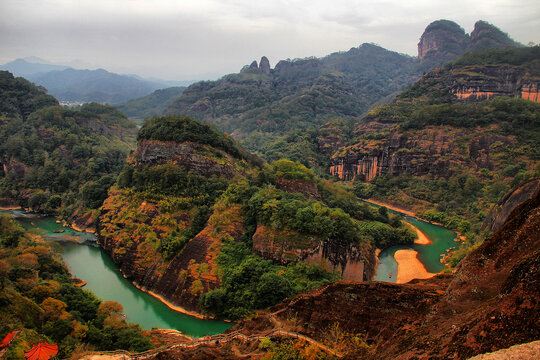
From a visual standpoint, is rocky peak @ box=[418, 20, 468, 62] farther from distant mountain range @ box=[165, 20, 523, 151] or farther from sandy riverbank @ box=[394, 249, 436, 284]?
sandy riverbank @ box=[394, 249, 436, 284]

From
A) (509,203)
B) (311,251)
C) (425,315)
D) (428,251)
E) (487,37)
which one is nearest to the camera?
(425,315)

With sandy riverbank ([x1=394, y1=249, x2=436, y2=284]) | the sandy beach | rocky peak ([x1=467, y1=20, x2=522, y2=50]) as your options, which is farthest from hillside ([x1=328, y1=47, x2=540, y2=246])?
rocky peak ([x1=467, y1=20, x2=522, y2=50])

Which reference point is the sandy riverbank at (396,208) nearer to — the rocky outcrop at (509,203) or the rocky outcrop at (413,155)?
the rocky outcrop at (413,155)

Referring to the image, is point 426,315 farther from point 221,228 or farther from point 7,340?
point 221,228

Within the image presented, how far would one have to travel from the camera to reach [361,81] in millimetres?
165500

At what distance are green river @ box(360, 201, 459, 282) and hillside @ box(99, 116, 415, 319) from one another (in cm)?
142

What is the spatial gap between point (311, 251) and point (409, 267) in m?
13.0

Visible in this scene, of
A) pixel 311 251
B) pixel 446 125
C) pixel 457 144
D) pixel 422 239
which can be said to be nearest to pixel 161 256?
pixel 311 251

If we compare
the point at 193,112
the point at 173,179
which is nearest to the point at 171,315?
the point at 173,179

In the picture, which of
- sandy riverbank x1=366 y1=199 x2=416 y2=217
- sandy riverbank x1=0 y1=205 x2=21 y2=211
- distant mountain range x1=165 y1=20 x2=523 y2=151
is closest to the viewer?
sandy riverbank x1=0 y1=205 x2=21 y2=211

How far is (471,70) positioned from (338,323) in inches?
3129

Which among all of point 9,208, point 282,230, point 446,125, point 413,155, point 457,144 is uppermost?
point 446,125

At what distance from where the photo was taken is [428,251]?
3591 cm

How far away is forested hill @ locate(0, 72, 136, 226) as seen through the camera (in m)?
44.9
